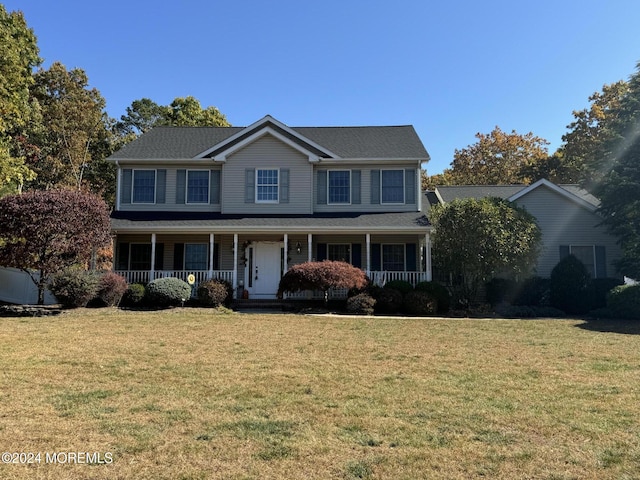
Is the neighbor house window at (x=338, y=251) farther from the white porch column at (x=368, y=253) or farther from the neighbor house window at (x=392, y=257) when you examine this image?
the neighbor house window at (x=392, y=257)

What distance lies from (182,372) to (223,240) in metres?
13.4

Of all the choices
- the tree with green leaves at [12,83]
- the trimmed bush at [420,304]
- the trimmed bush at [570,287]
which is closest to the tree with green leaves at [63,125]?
the tree with green leaves at [12,83]

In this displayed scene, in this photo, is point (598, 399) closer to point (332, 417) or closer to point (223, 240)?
point (332, 417)

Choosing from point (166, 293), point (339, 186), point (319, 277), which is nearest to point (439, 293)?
point (319, 277)

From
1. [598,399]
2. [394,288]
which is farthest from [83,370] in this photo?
[394,288]

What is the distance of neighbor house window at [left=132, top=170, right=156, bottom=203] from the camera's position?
2036 cm

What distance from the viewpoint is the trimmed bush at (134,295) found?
1644 cm

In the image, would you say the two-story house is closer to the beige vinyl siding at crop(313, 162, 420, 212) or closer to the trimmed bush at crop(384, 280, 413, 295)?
the beige vinyl siding at crop(313, 162, 420, 212)

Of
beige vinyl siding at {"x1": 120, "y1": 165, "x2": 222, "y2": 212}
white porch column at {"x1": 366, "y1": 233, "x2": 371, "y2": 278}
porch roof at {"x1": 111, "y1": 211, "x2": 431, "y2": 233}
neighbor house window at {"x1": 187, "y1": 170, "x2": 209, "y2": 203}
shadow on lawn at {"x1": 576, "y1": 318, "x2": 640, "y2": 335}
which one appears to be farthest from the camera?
neighbor house window at {"x1": 187, "y1": 170, "x2": 209, "y2": 203}

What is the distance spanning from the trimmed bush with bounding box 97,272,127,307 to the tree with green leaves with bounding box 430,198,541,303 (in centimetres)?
1163

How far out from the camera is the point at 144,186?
2042 cm

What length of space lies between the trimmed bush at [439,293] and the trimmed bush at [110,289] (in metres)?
10.4

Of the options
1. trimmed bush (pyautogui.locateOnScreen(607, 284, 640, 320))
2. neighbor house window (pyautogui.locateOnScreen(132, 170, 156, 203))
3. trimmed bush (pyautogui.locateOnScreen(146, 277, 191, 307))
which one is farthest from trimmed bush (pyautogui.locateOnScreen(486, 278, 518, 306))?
neighbor house window (pyautogui.locateOnScreen(132, 170, 156, 203))

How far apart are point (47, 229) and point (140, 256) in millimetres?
5679
